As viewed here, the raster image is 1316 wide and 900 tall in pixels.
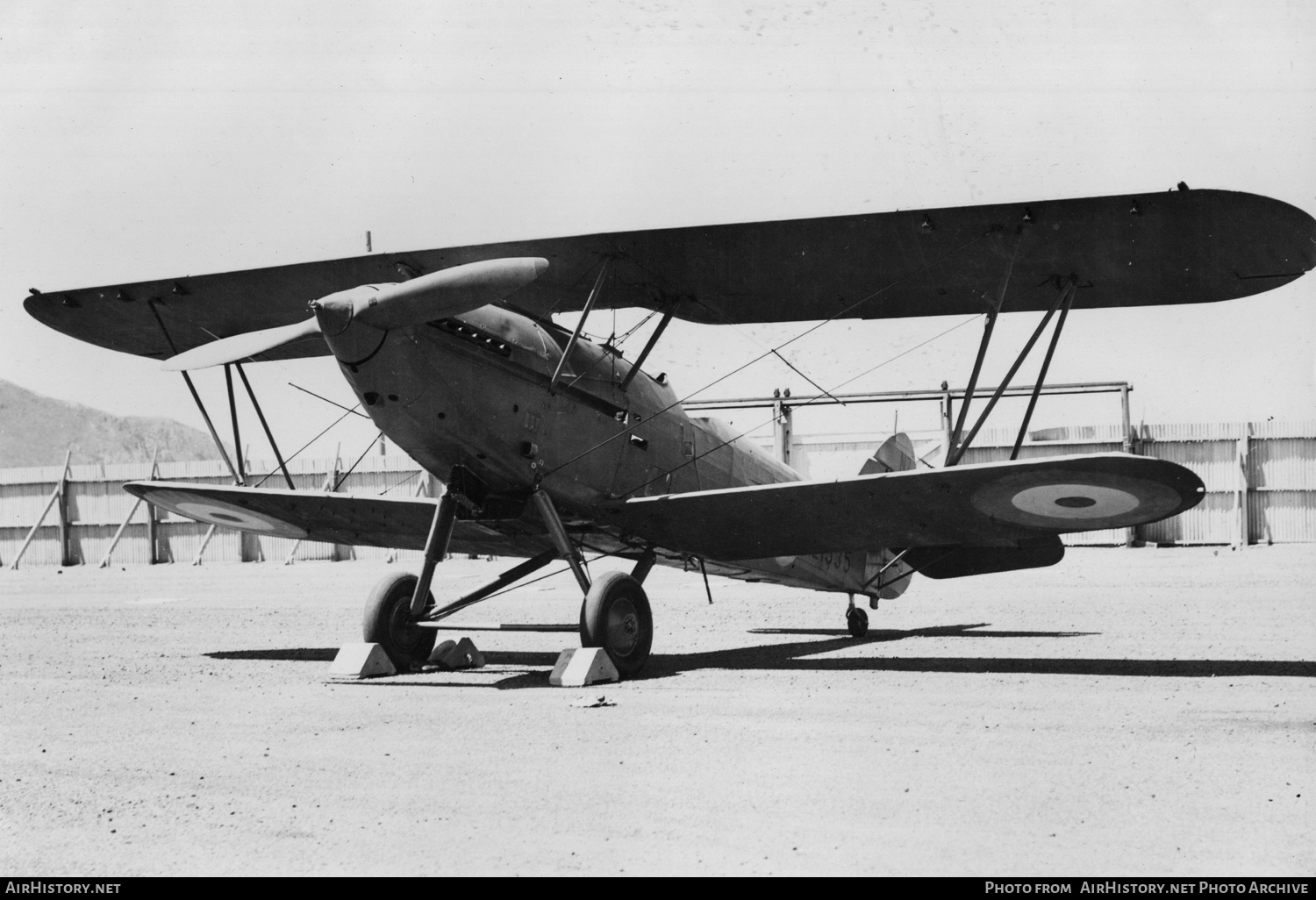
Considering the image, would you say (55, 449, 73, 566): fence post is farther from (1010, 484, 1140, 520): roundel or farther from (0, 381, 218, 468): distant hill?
(0, 381, 218, 468): distant hill

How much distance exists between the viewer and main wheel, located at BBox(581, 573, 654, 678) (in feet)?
28.5

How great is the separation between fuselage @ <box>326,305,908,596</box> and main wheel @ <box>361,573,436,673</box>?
0.88 meters

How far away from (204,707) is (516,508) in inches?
109

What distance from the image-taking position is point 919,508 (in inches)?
361

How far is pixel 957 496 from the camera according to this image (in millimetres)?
8930

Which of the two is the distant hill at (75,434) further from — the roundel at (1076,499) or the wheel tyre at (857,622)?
the roundel at (1076,499)

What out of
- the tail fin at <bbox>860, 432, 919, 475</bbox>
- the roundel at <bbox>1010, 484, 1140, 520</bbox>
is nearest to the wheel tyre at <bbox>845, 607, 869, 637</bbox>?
the tail fin at <bbox>860, 432, 919, 475</bbox>

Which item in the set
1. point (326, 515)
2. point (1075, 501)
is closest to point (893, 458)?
point (1075, 501)

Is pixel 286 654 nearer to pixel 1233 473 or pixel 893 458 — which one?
pixel 893 458

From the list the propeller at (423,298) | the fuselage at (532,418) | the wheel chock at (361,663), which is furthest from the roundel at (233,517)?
the propeller at (423,298)

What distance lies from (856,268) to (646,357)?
189cm

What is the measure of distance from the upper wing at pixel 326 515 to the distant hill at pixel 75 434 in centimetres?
13364

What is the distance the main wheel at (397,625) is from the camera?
9.45 meters
